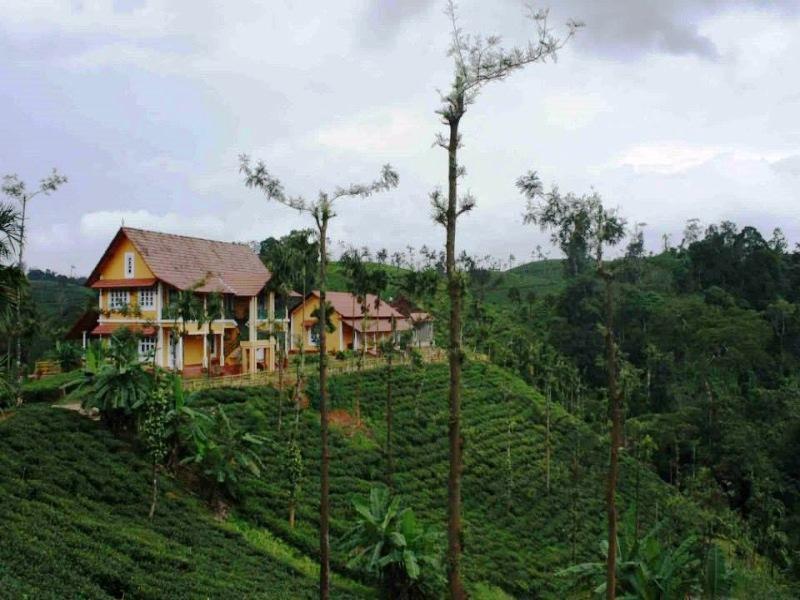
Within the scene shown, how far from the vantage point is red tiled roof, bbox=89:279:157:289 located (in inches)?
1294

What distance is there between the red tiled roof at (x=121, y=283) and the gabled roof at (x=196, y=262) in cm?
46

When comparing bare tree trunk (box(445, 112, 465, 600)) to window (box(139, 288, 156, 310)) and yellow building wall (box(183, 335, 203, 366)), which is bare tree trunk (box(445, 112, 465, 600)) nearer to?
window (box(139, 288, 156, 310))

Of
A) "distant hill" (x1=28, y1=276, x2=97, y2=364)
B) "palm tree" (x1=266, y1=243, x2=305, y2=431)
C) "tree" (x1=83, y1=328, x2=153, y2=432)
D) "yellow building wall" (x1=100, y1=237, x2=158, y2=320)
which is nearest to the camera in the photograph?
"tree" (x1=83, y1=328, x2=153, y2=432)

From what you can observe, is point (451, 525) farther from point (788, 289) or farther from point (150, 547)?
point (788, 289)

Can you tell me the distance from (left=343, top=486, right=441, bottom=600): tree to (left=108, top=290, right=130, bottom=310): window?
19809 mm

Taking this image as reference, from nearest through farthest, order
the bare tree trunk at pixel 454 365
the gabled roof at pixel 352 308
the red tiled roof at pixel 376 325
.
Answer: the bare tree trunk at pixel 454 365 < the red tiled roof at pixel 376 325 < the gabled roof at pixel 352 308

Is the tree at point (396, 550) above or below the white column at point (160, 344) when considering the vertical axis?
below

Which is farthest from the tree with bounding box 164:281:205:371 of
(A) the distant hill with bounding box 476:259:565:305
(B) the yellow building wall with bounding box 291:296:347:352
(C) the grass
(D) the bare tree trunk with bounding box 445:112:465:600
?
(A) the distant hill with bounding box 476:259:565:305

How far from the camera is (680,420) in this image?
156 ft

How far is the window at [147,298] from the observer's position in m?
33.0

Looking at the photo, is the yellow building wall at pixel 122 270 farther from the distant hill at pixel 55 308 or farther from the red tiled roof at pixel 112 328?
the distant hill at pixel 55 308

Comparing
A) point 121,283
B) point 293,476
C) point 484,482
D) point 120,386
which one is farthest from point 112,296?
point 484,482

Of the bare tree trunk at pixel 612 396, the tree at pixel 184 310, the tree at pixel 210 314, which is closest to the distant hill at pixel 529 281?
the tree at pixel 210 314

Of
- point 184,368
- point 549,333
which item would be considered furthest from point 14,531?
point 549,333
